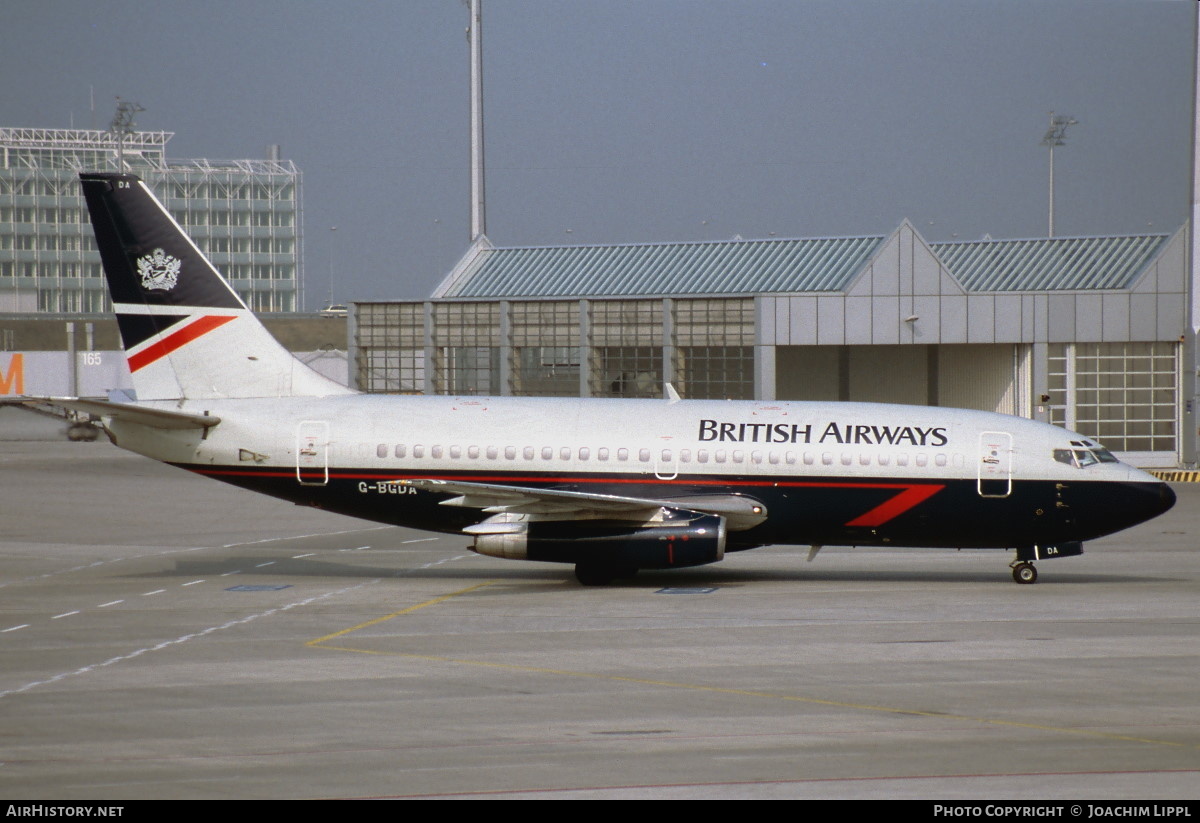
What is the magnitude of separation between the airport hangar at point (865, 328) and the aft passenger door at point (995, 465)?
32.3 meters

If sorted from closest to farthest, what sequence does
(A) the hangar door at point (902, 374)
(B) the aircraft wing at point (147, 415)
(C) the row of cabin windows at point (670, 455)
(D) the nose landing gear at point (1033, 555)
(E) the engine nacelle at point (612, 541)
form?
1. (E) the engine nacelle at point (612, 541)
2. (B) the aircraft wing at point (147, 415)
3. (C) the row of cabin windows at point (670, 455)
4. (D) the nose landing gear at point (1033, 555)
5. (A) the hangar door at point (902, 374)

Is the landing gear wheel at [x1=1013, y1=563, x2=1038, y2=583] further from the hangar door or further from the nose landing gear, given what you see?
the hangar door

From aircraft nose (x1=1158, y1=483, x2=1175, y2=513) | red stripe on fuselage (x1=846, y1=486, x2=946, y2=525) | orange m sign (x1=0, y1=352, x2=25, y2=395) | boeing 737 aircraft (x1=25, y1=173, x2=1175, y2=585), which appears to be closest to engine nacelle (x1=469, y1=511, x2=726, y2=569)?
boeing 737 aircraft (x1=25, y1=173, x2=1175, y2=585)

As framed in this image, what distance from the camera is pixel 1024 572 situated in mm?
28781

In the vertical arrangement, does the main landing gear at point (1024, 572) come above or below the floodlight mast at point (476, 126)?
below

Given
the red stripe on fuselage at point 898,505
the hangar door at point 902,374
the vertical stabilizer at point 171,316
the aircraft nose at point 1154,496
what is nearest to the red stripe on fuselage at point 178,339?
the vertical stabilizer at point 171,316

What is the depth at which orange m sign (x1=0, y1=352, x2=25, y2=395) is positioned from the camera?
319 ft

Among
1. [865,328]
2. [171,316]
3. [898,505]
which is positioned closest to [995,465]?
[898,505]

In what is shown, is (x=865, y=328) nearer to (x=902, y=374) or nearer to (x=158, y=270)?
(x=902, y=374)

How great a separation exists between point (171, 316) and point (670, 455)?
11.8 m

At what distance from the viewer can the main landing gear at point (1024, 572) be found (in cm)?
2869

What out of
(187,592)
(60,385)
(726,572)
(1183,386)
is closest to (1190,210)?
(1183,386)

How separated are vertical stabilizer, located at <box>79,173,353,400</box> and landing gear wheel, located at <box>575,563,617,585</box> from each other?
7.24 metres

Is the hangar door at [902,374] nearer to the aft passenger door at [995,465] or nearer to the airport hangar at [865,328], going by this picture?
the airport hangar at [865,328]
